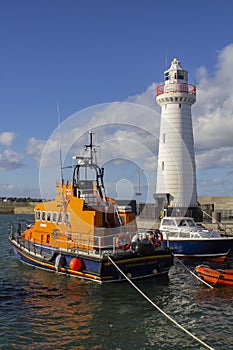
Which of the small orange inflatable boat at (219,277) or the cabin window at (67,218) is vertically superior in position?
the cabin window at (67,218)

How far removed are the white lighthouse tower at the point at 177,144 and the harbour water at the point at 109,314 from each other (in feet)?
45.5

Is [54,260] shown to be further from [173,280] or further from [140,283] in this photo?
[173,280]

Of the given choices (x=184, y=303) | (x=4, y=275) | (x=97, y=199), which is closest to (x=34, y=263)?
(x=4, y=275)

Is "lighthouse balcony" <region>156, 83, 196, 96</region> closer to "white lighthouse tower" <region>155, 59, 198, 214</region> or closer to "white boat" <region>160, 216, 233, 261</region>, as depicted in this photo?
"white lighthouse tower" <region>155, 59, 198, 214</region>

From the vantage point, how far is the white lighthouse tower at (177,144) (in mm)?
30641

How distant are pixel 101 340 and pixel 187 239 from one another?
42.2ft

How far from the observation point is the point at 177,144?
30.8 m

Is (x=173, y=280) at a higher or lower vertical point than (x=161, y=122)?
lower

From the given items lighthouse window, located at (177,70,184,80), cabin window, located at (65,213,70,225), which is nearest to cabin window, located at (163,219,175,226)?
cabin window, located at (65,213,70,225)

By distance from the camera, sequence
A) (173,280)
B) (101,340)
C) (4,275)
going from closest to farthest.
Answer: (101,340) → (173,280) → (4,275)

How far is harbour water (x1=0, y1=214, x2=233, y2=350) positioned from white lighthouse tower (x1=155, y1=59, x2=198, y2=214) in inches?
546

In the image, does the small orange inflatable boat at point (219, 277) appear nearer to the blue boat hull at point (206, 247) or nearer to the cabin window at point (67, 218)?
the blue boat hull at point (206, 247)

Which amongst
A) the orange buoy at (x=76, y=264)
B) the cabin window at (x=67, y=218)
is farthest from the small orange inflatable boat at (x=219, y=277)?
the cabin window at (x=67, y=218)

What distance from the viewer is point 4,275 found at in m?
18.1
